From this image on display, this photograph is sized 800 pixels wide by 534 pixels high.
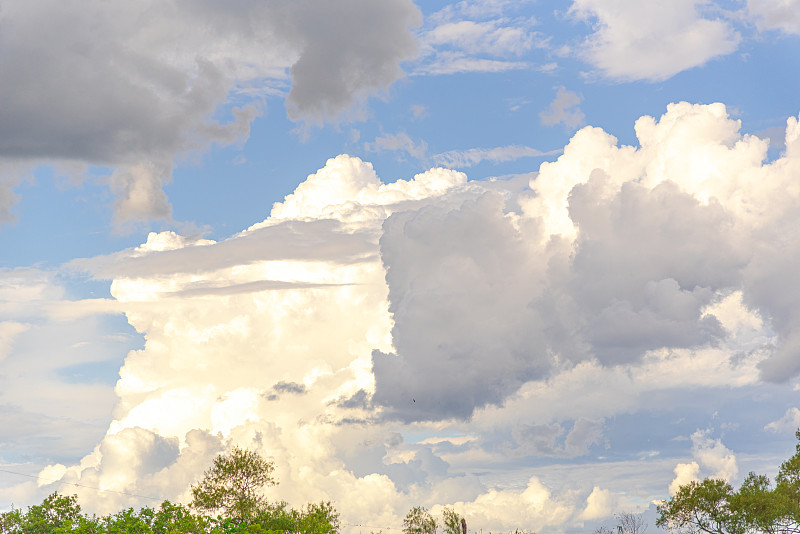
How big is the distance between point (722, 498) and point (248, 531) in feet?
208

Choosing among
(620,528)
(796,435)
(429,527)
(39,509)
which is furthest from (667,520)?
(39,509)

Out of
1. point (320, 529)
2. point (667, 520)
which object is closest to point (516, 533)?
point (667, 520)

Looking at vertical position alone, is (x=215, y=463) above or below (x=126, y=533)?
above

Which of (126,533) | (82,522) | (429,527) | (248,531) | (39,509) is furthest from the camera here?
(429,527)

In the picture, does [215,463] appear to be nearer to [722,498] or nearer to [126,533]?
[126,533]

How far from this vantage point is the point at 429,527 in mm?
133500

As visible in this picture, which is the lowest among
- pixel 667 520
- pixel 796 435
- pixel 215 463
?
pixel 667 520

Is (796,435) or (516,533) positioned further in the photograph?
(516,533)

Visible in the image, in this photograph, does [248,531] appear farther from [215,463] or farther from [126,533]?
[215,463]

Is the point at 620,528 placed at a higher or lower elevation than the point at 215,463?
lower

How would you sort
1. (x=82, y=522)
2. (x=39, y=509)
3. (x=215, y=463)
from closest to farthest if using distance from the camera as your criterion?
(x=82, y=522)
(x=39, y=509)
(x=215, y=463)

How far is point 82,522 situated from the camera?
7975cm

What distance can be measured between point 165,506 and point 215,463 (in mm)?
34339

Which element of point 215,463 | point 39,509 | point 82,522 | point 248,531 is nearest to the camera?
point 248,531
